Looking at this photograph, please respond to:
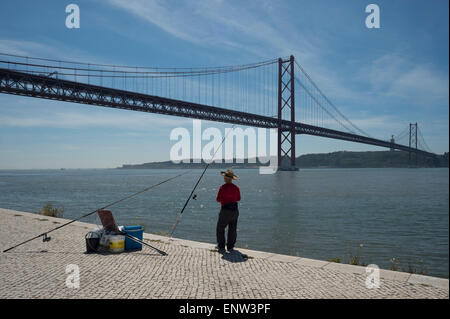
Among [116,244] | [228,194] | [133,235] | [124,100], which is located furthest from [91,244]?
[124,100]

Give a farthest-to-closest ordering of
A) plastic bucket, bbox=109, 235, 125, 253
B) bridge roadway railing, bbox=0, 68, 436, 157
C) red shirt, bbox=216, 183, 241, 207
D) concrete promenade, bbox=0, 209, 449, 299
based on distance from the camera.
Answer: bridge roadway railing, bbox=0, 68, 436, 157
red shirt, bbox=216, 183, 241, 207
plastic bucket, bbox=109, 235, 125, 253
concrete promenade, bbox=0, 209, 449, 299

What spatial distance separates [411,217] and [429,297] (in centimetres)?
1462

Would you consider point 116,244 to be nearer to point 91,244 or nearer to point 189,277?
point 91,244

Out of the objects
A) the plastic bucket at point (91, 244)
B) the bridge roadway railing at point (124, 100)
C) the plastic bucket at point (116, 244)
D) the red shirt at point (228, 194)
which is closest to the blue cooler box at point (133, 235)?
the plastic bucket at point (116, 244)

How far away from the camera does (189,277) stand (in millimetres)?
5117

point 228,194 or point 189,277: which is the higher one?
point 228,194

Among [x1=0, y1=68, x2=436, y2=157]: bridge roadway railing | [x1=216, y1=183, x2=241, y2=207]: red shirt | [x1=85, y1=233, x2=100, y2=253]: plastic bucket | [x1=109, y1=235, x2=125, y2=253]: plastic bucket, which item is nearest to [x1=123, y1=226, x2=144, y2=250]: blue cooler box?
[x1=109, y1=235, x2=125, y2=253]: plastic bucket

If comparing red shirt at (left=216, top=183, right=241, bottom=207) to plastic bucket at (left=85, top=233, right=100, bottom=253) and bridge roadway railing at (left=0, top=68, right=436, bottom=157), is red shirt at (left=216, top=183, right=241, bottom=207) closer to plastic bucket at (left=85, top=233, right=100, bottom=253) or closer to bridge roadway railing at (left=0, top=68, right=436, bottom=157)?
plastic bucket at (left=85, top=233, right=100, bottom=253)

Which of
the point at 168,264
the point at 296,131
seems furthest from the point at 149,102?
the point at 168,264

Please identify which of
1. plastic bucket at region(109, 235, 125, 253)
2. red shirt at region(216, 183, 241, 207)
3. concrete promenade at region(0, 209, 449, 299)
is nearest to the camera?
concrete promenade at region(0, 209, 449, 299)

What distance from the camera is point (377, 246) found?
1115 cm

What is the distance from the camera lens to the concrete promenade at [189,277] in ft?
14.6

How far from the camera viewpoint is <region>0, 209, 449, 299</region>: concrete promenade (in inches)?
176

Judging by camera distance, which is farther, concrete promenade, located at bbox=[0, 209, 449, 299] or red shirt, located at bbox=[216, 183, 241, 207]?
red shirt, located at bbox=[216, 183, 241, 207]
